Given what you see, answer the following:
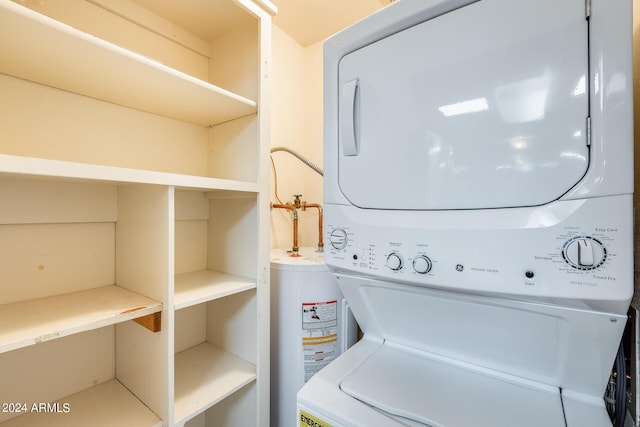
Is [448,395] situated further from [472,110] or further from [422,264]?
[472,110]

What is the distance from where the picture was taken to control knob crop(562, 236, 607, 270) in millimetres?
536

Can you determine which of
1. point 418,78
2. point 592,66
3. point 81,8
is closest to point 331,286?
point 418,78

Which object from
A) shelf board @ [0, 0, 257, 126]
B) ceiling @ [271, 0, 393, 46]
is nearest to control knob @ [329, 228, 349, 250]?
shelf board @ [0, 0, 257, 126]

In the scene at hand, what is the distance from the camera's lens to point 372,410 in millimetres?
673

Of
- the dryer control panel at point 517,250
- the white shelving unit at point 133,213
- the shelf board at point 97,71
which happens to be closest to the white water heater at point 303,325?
the white shelving unit at point 133,213

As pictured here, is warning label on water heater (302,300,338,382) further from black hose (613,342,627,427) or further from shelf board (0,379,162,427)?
black hose (613,342,627,427)

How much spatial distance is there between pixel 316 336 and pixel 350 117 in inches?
36.6

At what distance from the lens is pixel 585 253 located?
54 cm

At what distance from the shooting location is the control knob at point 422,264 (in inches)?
27.8

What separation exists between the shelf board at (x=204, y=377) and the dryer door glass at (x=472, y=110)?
872 millimetres

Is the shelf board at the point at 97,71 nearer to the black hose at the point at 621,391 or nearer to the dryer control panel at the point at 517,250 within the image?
the dryer control panel at the point at 517,250

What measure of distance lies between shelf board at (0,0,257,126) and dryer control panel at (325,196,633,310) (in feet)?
2.47

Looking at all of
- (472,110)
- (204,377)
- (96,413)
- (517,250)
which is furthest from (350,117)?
(96,413)

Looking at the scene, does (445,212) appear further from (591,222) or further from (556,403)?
(556,403)
